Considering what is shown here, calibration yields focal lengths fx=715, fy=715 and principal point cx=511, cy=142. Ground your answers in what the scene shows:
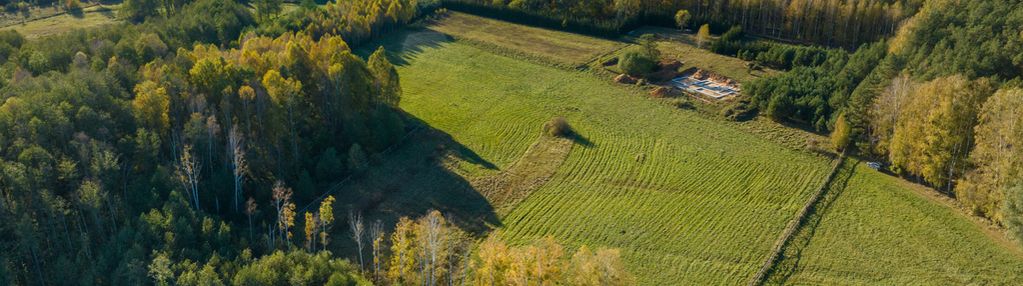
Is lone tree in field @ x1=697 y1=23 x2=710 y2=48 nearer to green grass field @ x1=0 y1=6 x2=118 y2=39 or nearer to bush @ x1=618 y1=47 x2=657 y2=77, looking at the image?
bush @ x1=618 y1=47 x2=657 y2=77

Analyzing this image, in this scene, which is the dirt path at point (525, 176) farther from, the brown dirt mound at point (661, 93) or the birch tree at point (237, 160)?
the birch tree at point (237, 160)

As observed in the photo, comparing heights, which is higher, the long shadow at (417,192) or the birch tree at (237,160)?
the birch tree at (237,160)

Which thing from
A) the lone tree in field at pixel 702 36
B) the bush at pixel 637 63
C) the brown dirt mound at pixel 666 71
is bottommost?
the brown dirt mound at pixel 666 71

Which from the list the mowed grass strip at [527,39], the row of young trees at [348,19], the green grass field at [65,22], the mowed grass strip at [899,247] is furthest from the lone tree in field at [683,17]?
the green grass field at [65,22]

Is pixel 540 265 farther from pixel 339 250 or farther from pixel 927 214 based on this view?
pixel 927 214

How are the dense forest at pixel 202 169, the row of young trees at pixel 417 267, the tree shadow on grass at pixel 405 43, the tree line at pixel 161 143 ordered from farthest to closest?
the tree shadow on grass at pixel 405 43, the tree line at pixel 161 143, the dense forest at pixel 202 169, the row of young trees at pixel 417 267

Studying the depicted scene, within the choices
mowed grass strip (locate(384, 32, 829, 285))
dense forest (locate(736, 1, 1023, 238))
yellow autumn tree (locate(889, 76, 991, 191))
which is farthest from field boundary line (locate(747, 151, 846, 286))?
yellow autumn tree (locate(889, 76, 991, 191))

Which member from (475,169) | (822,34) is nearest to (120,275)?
(475,169)
